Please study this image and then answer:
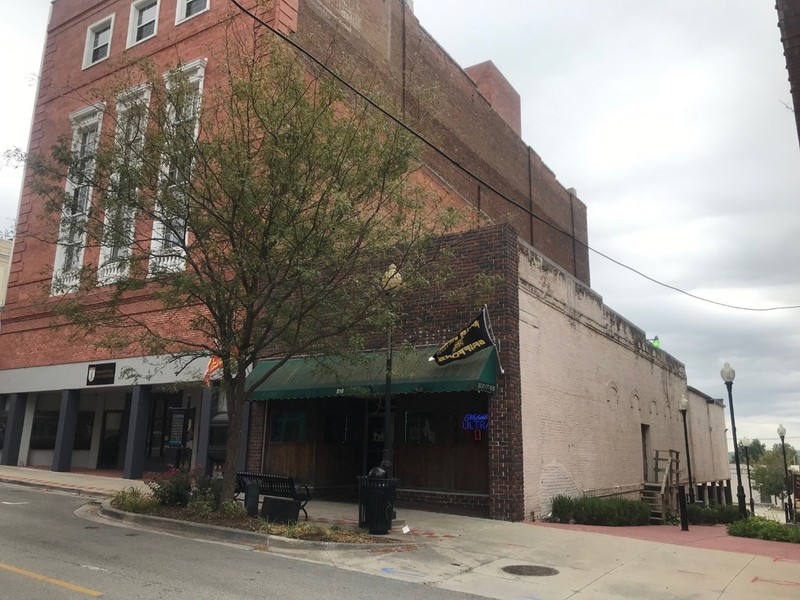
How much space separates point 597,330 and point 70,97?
68.7 ft

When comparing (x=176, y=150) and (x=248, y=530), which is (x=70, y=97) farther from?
(x=248, y=530)

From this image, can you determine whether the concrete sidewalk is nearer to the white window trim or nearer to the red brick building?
the red brick building

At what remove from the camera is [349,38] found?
870 inches

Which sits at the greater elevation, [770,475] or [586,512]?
[586,512]

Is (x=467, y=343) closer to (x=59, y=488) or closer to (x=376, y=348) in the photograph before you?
(x=376, y=348)

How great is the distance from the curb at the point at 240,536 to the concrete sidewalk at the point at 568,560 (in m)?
0.03

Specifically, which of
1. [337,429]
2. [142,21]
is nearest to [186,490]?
[337,429]

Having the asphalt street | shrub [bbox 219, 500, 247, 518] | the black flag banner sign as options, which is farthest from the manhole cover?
the black flag banner sign

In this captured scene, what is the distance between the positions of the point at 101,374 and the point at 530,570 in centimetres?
1667

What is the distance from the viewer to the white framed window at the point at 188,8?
2089 cm

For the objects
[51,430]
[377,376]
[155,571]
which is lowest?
[155,571]

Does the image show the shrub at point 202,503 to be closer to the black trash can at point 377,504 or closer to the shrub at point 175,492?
the shrub at point 175,492

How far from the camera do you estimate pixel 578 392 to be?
17.3 meters

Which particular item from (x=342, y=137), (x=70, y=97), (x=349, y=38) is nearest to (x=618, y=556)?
(x=342, y=137)
